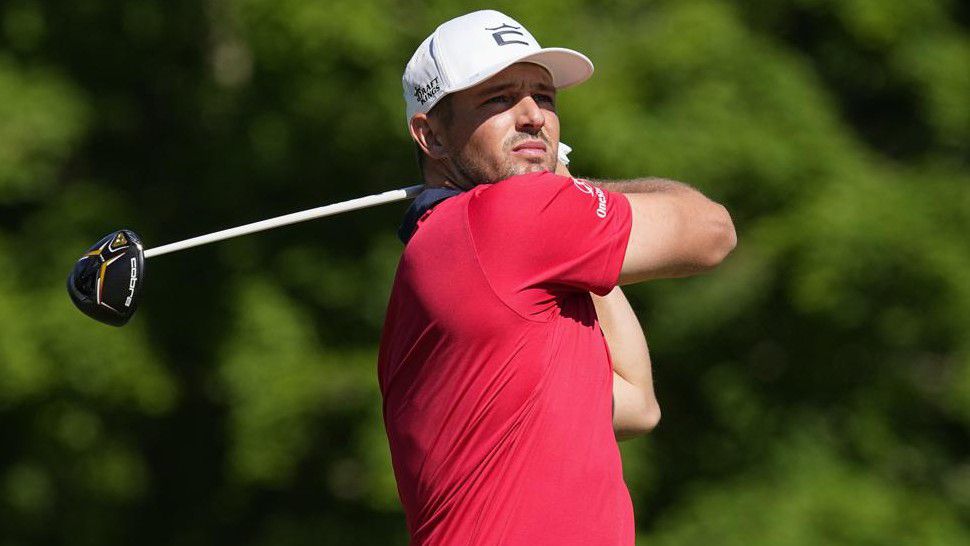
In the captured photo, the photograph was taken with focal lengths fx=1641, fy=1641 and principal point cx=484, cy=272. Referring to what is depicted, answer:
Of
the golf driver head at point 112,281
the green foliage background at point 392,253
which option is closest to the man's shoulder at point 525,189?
the golf driver head at point 112,281

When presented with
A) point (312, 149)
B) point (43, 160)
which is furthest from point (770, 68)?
point (43, 160)

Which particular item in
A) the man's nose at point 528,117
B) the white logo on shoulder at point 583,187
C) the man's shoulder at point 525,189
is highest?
the man's nose at point 528,117

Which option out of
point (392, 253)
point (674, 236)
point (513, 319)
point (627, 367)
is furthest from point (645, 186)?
point (392, 253)

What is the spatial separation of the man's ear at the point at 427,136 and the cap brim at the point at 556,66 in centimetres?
12

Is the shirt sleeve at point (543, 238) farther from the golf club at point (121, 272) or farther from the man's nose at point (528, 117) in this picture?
the golf club at point (121, 272)

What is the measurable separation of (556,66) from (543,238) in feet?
1.48

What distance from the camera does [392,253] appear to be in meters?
7.06

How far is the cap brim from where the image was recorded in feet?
9.87

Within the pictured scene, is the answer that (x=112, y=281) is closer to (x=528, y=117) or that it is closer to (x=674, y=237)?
(x=528, y=117)

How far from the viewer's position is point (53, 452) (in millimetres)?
7883

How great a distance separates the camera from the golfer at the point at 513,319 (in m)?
2.85

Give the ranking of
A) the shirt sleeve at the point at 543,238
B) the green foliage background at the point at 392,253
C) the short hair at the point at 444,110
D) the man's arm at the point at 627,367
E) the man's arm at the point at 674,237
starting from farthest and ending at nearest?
the green foliage background at the point at 392,253 → the man's arm at the point at 627,367 → the short hair at the point at 444,110 → the man's arm at the point at 674,237 → the shirt sleeve at the point at 543,238

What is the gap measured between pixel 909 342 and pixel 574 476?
14.4ft

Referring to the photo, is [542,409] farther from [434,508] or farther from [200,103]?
[200,103]
